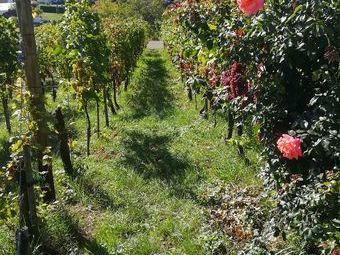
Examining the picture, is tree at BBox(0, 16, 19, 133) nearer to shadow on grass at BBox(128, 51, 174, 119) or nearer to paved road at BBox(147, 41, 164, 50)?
shadow on grass at BBox(128, 51, 174, 119)

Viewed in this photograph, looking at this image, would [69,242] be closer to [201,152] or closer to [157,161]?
[157,161]

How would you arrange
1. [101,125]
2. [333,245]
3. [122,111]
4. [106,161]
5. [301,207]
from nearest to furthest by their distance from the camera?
[333,245], [301,207], [106,161], [101,125], [122,111]

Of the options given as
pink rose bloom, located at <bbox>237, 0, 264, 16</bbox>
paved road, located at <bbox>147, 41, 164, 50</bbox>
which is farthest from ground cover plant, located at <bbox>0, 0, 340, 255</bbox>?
paved road, located at <bbox>147, 41, 164, 50</bbox>

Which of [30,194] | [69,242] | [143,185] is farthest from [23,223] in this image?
[143,185]

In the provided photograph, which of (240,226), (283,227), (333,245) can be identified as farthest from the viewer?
(240,226)

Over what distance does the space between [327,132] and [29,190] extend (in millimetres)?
3008

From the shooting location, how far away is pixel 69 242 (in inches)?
187

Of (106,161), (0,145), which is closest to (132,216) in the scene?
(106,161)

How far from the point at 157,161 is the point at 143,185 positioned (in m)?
1.16

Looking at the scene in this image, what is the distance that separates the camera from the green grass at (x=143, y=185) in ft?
15.7

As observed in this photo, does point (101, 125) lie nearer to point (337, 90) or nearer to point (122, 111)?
point (122, 111)

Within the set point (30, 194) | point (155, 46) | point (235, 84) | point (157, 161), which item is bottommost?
point (155, 46)

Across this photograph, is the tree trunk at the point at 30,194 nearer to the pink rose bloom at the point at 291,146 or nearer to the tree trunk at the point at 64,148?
the tree trunk at the point at 64,148

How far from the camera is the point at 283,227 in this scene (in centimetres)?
278
